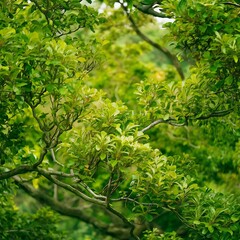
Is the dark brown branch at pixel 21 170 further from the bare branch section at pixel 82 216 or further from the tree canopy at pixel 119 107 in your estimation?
the bare branch section at pixel 82 216

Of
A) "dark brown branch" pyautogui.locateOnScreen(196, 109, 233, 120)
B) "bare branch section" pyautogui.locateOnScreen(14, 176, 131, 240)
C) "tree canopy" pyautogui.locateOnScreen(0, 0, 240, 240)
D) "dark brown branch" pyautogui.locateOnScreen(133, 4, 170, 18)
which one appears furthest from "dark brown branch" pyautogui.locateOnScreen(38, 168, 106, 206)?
"bare branch section" pyautogui.locateOnScreen(14, 176, 131, 240)

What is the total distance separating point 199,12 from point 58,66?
1523 mm

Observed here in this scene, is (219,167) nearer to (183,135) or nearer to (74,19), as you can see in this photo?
(183,135)

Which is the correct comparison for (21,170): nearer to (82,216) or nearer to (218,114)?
(218,114)

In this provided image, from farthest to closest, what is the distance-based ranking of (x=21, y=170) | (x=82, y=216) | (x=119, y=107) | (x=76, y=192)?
(x=82, y=216) → (x=21, y=170) → (x=76, y=192) → (x=119, y=107)

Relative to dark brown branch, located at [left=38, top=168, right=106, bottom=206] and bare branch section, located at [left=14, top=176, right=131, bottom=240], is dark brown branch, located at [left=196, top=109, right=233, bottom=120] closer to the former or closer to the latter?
dark brown branch, located at [left=38, top=168, right=106, bottom=206]

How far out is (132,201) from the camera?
549 centimetres

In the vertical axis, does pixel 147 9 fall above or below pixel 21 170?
above

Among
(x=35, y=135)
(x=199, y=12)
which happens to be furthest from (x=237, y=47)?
(x=35, y=135)

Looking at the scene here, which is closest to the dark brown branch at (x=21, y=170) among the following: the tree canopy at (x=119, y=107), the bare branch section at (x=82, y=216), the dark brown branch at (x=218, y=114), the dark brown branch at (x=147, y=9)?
the tree canopy at (x=119, y=107)

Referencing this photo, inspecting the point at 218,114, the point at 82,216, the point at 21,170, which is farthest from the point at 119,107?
the point at 82,216

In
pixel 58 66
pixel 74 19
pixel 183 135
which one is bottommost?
pixel 183 135

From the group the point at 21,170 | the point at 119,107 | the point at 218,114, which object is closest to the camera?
the point at 119,107

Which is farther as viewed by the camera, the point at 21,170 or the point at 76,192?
the point at 21,170
